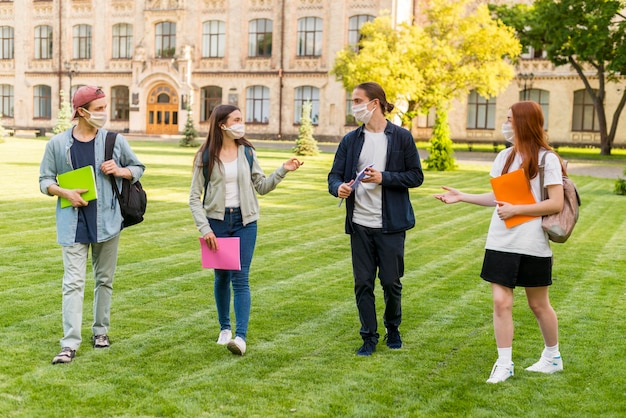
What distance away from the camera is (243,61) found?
181 feet

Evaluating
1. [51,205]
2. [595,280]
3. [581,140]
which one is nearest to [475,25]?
[581,140]

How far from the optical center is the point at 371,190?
661 cm

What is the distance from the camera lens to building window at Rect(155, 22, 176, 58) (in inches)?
2239

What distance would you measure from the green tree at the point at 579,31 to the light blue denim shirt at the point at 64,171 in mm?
32813

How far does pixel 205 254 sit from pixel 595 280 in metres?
5.61

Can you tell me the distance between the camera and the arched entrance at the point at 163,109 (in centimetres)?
5672

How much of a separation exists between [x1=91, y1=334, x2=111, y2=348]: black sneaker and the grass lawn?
97 millimetres

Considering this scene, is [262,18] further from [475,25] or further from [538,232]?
[538,232]

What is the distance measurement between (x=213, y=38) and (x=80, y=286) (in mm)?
51359

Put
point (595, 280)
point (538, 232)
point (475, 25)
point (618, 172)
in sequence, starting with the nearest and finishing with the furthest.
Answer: point (538, 232) → point (595, 280) → point (618, 172) → point (475, 25)

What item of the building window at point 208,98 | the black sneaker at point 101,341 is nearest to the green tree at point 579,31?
the building window at point 208,98

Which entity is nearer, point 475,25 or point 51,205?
point 51,205

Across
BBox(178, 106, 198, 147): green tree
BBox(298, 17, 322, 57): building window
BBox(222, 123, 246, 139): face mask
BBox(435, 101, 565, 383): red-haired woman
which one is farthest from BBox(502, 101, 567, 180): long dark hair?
BBox(298, 17, 322, 57): building window

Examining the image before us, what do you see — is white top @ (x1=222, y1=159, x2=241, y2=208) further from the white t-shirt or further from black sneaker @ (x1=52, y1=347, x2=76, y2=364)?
the white t-shirt
